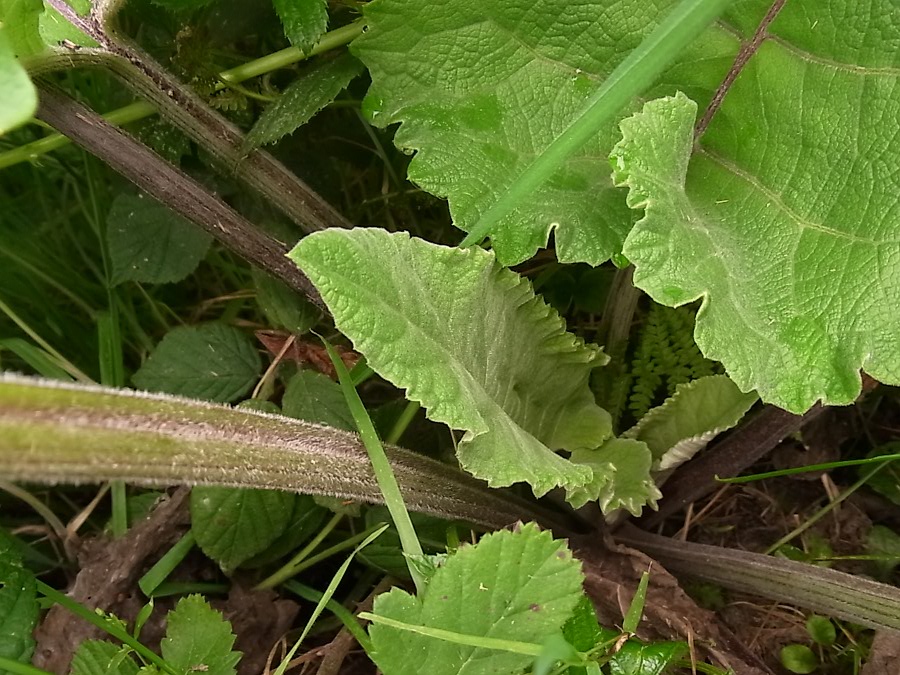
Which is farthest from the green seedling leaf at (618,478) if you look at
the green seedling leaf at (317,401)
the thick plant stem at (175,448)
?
the green seedling leaf at (317,401)

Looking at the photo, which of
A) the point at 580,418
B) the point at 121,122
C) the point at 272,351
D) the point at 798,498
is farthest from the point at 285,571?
the point at 798,498

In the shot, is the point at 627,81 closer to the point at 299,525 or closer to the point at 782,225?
the point at 782,225

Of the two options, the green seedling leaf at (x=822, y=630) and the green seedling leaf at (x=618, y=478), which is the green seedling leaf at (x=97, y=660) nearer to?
the green seedling leaf at (x=618, y=478)

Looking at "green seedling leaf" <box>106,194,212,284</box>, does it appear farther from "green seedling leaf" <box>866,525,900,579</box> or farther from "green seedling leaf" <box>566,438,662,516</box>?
"green seedling leaf" <box>866,525,900,579</box>

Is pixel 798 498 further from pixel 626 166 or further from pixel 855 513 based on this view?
pixel 626 166

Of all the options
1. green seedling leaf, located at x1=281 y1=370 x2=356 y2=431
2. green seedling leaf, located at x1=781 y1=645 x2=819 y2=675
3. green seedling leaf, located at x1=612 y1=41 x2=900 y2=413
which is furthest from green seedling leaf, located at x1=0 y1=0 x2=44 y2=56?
green seedling leaf, located at x1=781 y1=645 x2=819 y2=675
